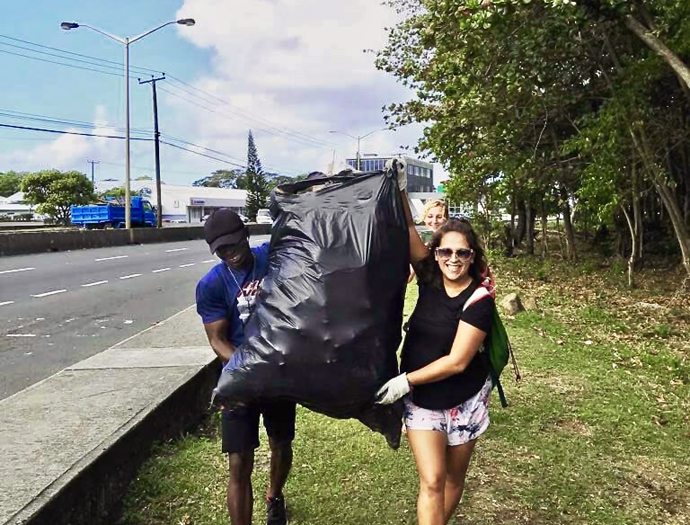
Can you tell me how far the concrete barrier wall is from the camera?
1866 cm

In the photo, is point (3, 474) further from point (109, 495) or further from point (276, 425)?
point (276, 425)

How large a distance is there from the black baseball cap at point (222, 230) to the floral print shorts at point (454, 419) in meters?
0.97

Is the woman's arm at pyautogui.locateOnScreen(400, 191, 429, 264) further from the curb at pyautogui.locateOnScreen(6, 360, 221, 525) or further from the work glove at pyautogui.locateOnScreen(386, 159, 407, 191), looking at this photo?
the curb at pyautogui.locateOnScreen(6, 360, 221, 525)

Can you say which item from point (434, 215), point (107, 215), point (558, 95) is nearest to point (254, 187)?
point (107, 215)

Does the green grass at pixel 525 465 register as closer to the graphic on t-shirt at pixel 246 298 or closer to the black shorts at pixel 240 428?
the black shorts at pixel 240 428

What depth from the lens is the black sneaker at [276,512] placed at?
2.91 m

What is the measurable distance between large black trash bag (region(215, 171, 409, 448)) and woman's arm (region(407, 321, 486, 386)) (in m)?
0.15

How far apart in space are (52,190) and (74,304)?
39.2 metres

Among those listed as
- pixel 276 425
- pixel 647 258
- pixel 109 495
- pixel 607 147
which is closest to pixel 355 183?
pixel 276 425

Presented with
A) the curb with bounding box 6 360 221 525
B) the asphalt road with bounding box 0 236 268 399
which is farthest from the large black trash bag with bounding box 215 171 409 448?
the asphalt road with bounding box 0 236 268 399

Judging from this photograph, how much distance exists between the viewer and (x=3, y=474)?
2.64m

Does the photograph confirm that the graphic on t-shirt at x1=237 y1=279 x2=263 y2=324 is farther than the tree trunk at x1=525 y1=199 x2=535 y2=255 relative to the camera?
No

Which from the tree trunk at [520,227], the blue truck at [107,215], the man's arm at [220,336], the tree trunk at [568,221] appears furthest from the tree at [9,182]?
the man's arm at [220,336]

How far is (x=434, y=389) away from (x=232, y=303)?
94 centimetres
